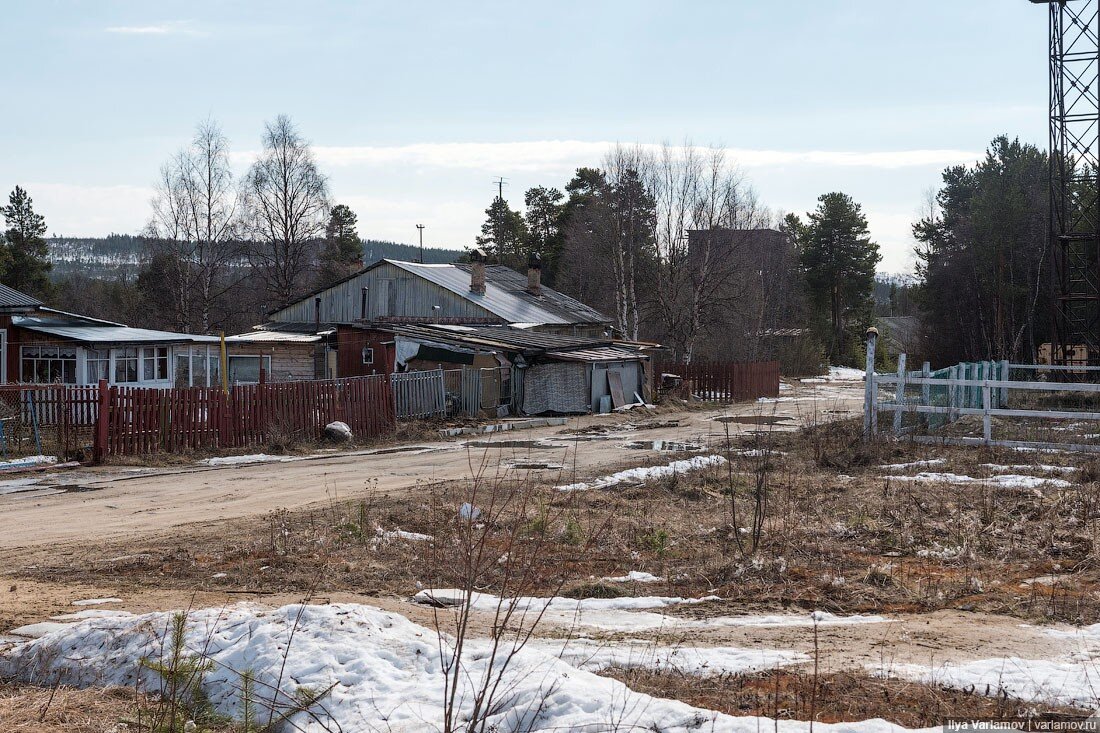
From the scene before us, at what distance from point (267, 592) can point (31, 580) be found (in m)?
2.56

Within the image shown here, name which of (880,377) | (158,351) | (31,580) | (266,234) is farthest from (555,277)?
(31,580)

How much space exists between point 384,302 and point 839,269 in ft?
148

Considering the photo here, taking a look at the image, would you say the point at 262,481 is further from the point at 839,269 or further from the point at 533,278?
the point at 839,269

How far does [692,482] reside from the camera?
1385cm

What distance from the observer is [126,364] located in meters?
28.7

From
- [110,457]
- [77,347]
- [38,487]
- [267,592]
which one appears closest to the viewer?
[267,592]

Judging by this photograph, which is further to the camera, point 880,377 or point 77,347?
point 77,347

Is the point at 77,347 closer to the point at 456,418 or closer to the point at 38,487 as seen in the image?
the point at 456,418

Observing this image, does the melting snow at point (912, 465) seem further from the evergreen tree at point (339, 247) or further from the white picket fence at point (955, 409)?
the evergreen tree at point (339, 247)

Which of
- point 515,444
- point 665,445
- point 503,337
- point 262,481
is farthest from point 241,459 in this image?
point 503,337

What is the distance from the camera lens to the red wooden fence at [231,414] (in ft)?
61.3

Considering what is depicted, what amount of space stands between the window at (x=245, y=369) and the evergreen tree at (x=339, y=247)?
1928 cm

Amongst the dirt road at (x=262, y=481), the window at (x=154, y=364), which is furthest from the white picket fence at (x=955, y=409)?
the window at (x=154, y=364)

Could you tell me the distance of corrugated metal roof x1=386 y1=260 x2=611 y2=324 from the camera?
4016 cm
